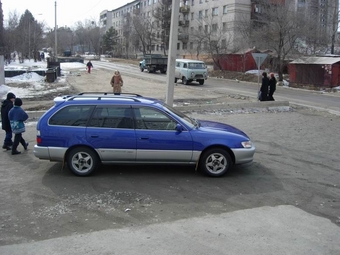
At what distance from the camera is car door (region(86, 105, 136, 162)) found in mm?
6695

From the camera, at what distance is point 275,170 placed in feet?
24.6

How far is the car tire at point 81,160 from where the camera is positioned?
676 cm

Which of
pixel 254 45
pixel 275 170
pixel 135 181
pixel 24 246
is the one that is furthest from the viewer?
pixel 254 45

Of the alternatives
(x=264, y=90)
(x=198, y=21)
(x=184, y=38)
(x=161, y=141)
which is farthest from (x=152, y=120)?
(x=184, y=38)

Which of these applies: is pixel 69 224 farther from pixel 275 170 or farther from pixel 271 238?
pixel 275 170

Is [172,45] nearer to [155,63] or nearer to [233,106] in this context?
[233,106]

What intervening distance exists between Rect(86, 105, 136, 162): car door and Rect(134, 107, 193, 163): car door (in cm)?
14

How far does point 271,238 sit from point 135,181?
113 inches

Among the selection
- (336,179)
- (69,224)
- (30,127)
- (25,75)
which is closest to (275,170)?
(336,179)

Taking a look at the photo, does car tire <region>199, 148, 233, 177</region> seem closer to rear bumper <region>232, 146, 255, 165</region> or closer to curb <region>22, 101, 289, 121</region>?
rear bumper <region>232, 146, 255, 165</region>

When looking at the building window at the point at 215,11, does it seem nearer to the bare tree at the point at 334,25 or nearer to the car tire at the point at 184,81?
the bare tree at the point at 334,25

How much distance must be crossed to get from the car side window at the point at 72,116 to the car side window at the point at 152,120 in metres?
0.91

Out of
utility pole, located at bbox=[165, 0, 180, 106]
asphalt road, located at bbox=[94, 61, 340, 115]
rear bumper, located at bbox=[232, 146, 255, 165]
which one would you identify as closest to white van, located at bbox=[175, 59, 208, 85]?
asphalt road, located at bbox=[94, 61, 340, 115]

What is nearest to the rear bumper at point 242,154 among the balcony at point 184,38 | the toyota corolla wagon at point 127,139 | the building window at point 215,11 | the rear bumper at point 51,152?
the toyota corolla wagon at point 127,139
